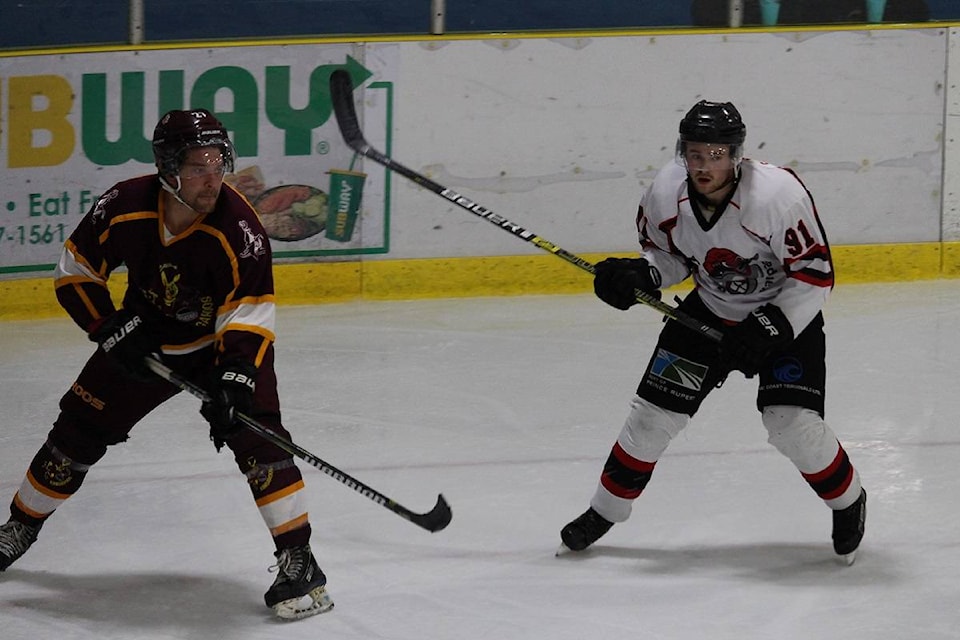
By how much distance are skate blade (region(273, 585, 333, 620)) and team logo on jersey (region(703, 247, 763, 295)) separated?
1.04m

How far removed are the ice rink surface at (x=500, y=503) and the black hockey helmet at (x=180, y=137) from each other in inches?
36.0

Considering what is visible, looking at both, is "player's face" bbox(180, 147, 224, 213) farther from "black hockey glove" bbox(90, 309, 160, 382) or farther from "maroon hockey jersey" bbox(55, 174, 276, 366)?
"black hockey glove" bbox(90, 309, 160, 382)

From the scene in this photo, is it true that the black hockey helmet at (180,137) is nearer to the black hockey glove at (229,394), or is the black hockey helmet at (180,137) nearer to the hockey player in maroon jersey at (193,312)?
the hockey player in maroon jersey at (193,312)

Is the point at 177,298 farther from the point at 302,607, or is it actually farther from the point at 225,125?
the point at 225,125

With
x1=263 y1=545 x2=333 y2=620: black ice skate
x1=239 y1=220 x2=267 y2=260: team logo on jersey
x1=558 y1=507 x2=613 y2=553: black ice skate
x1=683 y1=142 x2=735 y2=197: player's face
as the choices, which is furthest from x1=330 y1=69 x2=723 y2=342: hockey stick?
x1=263 y1=545 x2=333 y2=620: black ice skate

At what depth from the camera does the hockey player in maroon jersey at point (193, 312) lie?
3.01 m

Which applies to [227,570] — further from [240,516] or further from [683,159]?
[683,159]

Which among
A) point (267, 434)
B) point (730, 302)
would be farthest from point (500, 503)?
point (267, 434)

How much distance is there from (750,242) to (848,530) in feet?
2.20

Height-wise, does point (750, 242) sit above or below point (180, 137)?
below

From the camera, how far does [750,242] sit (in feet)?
10.8

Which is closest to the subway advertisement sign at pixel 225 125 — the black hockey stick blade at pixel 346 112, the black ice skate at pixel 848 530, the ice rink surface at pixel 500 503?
the ice rink surface at pixel 500 503

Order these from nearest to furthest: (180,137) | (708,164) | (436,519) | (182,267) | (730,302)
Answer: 1. (180,137)
2. (182,267)
3. (708,164)
4. (436,519)
5. (730,302)

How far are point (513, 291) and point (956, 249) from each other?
1722 millimetres
